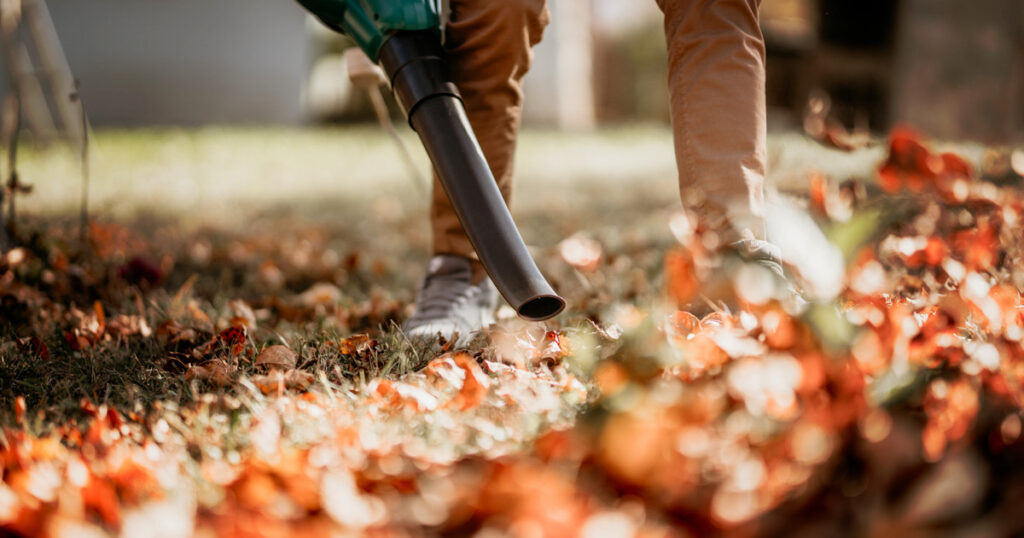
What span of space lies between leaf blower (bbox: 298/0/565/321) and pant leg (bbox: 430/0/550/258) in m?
0.08

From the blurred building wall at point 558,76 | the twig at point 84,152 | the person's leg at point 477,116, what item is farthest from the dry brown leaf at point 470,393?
the blurred building wall at point 558,76

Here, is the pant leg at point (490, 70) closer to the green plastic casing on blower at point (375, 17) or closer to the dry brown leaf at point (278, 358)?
the green plastic casing on blower at point (375, 17)

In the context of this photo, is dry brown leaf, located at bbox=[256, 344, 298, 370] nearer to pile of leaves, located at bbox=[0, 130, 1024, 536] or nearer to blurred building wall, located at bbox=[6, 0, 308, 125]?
pile of leaves, located at bbox=[0, 130, 1024, 536]

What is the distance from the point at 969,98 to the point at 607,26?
344 inches

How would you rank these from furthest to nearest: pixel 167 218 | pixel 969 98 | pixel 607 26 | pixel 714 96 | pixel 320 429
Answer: pixel 607 26
pixel 969 98
pixel 167 218
pixel 714 96
pixel 320 429

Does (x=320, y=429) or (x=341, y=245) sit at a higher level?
(x=320, y=429)

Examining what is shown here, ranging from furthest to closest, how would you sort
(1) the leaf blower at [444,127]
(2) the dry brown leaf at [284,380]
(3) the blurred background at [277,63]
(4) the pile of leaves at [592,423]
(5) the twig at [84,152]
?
(3) the blurred background at [277,63] < (5) the twig at [84,152] < (1) the leaf blower at [444,127] < (2) the dry brown leaf at [284,380] < (4) the pile of leaves at [592,423]

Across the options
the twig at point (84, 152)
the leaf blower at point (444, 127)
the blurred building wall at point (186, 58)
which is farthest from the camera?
the blurred building wall at point (186, 58)

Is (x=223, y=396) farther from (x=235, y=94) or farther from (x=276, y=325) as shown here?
(x=235, y=94)

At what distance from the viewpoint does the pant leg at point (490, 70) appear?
1.43 meters

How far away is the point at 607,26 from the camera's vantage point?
1188 centimetres

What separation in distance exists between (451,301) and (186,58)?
7.80 metres

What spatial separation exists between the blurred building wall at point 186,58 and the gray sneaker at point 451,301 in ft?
24.5

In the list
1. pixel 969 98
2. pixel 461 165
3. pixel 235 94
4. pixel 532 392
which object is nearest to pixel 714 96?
pixel 461 165
